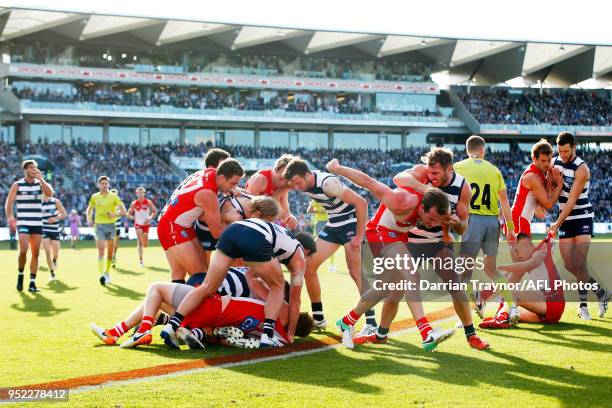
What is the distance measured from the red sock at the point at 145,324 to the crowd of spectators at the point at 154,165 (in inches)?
1275

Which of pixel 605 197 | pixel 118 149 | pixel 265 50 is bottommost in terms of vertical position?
pixel 605 197

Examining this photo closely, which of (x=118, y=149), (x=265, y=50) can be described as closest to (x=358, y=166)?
(x=265, y=50)

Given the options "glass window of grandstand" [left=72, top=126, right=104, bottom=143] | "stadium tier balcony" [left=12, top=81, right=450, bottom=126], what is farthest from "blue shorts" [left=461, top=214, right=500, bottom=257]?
"glass window of grandstand" [left=72, top=126, right=104, bottom=143]

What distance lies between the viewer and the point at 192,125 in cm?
5622

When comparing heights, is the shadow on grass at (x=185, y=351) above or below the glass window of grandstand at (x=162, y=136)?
below

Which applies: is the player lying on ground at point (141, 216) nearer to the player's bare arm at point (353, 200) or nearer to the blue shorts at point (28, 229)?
the blue shorts at point (28, 229)

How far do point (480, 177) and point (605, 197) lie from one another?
45.8m

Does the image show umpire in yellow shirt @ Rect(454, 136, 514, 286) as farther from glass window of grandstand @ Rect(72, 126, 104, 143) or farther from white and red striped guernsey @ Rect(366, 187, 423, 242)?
glass window of grandstand @ Rect(72, 126, 104, 143)

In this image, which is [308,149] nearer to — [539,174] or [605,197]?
[605,197]

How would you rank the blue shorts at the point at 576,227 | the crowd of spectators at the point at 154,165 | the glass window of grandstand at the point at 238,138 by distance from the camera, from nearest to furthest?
the blue shorts at the point at 576,227 < the crowd of spectators at the point at 154,165 < the glass window of grandstand at the point at 238,138

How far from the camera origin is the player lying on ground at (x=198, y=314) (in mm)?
7324

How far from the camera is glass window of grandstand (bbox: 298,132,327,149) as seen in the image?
58.3 m

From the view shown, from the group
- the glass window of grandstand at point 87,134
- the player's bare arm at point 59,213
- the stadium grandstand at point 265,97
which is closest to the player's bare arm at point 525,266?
the player's bare arm at point 59,213

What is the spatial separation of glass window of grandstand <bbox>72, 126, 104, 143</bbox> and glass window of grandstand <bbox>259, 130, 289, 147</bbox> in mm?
11480
